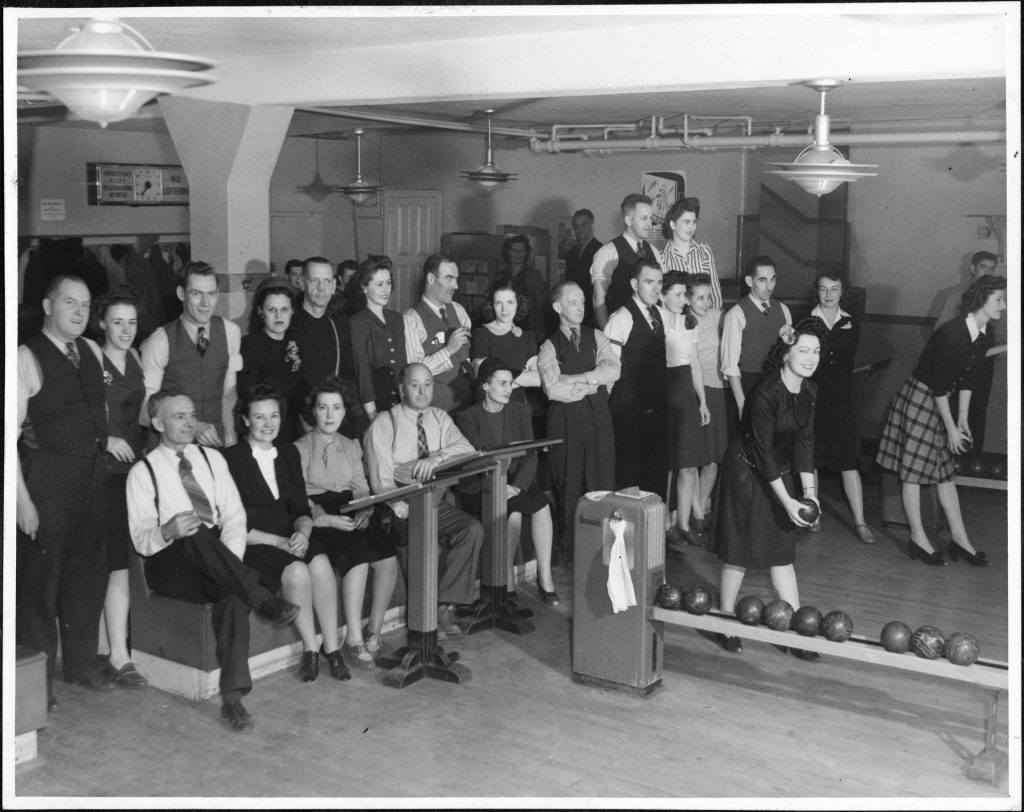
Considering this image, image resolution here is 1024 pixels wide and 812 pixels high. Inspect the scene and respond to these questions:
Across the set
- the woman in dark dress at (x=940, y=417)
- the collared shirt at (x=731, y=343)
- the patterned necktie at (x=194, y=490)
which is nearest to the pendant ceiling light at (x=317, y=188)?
the collared shirt at (x=731, y=343)

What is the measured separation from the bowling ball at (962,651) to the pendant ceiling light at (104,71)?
356 centimetres

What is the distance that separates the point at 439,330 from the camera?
7594mm

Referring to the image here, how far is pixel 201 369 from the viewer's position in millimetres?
6797

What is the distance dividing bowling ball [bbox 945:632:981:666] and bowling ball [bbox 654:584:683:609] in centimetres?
118

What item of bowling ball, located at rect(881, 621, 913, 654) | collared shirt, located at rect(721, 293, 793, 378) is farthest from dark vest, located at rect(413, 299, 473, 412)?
bowling ball, located at rect(881, 621, 913, 654)

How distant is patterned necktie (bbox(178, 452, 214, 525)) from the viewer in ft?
18.7

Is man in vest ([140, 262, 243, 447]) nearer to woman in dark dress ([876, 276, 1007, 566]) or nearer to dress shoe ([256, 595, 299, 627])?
dress shoe ([256, 595, 299, 627])

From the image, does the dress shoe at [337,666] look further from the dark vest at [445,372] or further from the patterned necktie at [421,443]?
the dark vest at [445,372]

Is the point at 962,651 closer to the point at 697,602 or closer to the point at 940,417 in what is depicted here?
the point at 697,602

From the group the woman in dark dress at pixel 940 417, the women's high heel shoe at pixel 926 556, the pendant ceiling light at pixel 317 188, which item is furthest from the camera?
the pendant ceiling light at pixel 317 188

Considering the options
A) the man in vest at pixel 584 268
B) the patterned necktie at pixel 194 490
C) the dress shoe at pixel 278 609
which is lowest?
the dress shoe at pixel 278 609

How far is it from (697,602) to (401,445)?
5.65ft

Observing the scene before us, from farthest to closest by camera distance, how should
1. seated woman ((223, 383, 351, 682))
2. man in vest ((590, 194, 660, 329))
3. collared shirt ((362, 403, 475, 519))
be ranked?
man in vest ((590, 194, 660, 329)) < collared shirt ((362, 403, 475, 519)) < seated woman ((223, 383, 351, 682))

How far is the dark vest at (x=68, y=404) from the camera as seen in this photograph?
5.64 meters
